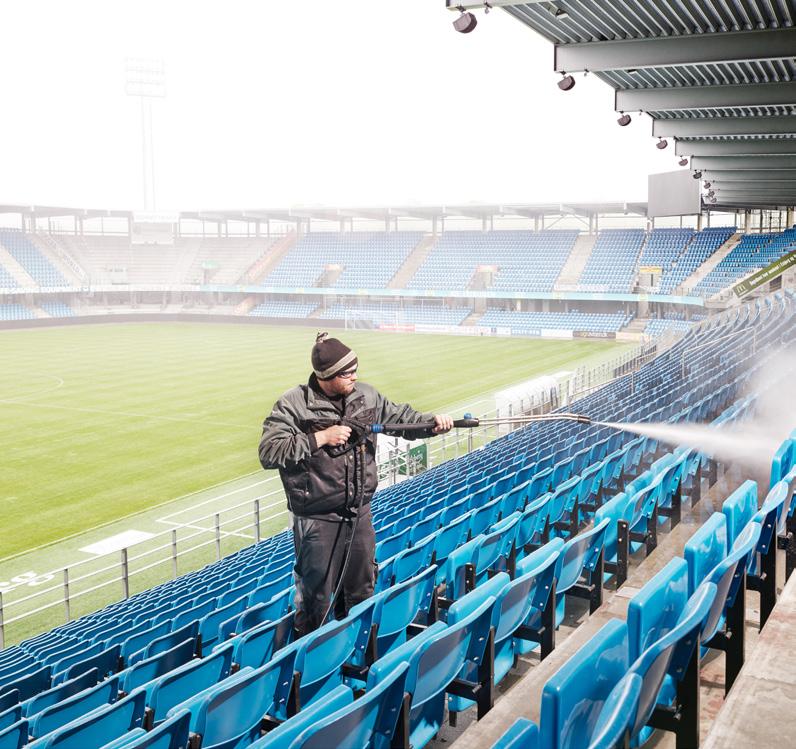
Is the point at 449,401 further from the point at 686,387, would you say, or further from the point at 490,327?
the point at 490,327

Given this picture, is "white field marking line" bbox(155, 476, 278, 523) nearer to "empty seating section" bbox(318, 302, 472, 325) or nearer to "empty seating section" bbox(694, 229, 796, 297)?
"empty seating section" bbox(694, 229, 796, 297)

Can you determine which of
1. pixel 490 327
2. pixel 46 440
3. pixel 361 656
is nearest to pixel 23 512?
pixel 46 440

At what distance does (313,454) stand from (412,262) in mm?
61017

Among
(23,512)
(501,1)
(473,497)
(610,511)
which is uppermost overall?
(501,1)

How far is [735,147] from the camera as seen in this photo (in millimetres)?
16750

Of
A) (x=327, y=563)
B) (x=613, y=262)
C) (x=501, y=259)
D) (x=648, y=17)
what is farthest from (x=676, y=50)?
(x=501, y=259)

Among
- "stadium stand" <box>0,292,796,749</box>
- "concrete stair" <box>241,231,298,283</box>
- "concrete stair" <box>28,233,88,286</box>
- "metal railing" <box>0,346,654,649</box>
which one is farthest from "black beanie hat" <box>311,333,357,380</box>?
"concrete stair" <box>241,231,298,283</box>

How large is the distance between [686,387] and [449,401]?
1326cm

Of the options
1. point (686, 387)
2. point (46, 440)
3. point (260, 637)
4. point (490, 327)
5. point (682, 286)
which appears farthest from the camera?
point (490, 327)

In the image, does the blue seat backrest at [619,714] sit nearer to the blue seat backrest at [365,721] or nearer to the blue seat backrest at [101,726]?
the blue seat backrest at [365,721]

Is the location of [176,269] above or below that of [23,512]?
above

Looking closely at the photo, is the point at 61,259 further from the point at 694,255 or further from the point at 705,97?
the point at 705,97

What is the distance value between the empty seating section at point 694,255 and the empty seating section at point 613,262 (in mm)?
2607

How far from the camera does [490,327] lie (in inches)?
2068
